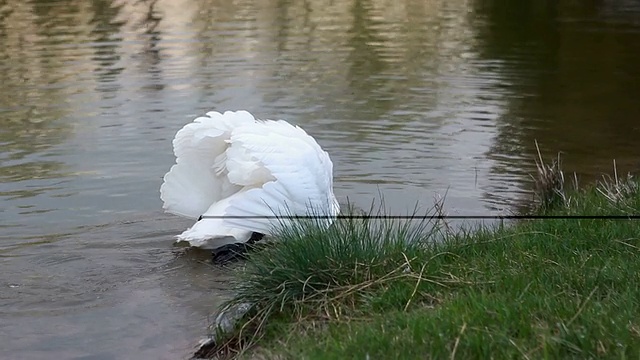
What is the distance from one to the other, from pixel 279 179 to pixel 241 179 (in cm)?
33

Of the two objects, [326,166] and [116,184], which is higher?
[326,166]

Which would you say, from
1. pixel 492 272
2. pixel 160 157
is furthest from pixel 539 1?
pixel 492 272

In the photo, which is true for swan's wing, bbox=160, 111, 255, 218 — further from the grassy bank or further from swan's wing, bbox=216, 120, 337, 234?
the grassy bank

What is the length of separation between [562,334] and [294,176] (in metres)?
3.09

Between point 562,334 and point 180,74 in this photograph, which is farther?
point 180,74

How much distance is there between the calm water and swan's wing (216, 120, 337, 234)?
0.62 meters

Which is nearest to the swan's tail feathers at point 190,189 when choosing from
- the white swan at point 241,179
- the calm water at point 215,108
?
the white swan at point 241,179

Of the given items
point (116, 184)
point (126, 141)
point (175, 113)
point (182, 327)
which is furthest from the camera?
point (175, 113)

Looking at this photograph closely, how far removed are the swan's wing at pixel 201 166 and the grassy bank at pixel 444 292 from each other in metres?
1.76

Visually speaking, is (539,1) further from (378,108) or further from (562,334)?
(562,334)

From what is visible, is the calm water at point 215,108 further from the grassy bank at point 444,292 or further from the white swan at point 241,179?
the grassy bank at point 444,292

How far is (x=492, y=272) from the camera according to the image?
5.25m

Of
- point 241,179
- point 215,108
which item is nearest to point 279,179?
point 241,179

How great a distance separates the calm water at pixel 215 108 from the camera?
6.83 metres
